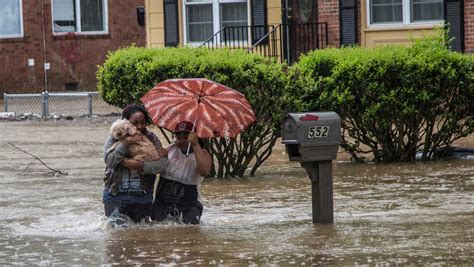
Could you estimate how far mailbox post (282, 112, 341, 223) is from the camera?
10406 millimetres

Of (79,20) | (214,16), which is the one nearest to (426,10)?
(214,16)

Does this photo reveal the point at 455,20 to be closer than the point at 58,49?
Yes

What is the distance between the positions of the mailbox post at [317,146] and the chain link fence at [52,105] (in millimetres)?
17105

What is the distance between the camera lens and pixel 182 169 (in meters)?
10.8

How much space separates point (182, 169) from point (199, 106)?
2.13ft

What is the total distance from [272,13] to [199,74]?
1171 cm

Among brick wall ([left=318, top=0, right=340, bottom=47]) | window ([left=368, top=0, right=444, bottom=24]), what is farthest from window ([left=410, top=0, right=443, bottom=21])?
brick wall ([left=318, top=0, right=340, bottom=47])

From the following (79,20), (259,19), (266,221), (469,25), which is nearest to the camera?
(266,221)

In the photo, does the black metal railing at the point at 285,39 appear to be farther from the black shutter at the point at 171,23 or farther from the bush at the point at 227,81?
the bush at the point at 227,81

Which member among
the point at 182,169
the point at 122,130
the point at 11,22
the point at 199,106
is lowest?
the point at 182,169

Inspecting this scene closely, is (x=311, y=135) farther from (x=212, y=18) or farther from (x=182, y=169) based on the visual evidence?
(x=212, y=18)

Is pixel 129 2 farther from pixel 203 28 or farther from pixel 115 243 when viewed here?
pixel 115 243

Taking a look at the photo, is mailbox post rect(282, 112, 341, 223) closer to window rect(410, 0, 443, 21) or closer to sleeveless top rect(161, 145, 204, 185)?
sleeveless top rect(161, 145, 204, 185)

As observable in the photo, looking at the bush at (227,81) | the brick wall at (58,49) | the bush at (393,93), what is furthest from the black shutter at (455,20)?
the brick wall at (58,49)
